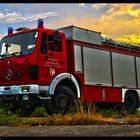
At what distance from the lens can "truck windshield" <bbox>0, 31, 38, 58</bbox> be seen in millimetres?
14461

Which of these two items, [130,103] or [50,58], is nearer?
[50,58]

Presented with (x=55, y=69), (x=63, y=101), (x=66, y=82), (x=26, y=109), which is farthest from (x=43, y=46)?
(x=26, y=109)

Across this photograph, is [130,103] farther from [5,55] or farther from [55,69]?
[5,55]

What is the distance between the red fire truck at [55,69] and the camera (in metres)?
14.3

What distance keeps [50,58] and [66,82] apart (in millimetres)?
1126

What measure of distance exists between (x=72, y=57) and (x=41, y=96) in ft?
6.48

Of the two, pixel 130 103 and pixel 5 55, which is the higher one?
pixel 5 55

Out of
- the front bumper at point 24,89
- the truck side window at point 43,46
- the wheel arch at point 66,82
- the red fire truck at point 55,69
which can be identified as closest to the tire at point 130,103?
the red fire truck at point 55,69

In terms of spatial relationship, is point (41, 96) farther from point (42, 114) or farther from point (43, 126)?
Answer: point (43, 126)

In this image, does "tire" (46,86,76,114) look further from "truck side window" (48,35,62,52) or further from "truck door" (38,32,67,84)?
"truck side window" (48,35,62,52)

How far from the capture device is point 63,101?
1470 centimetres

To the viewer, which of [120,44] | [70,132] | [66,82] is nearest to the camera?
[70,132]

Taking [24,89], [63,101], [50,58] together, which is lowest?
[63,101]

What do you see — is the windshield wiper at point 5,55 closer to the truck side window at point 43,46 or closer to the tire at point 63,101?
the truck side window at point 43,46
